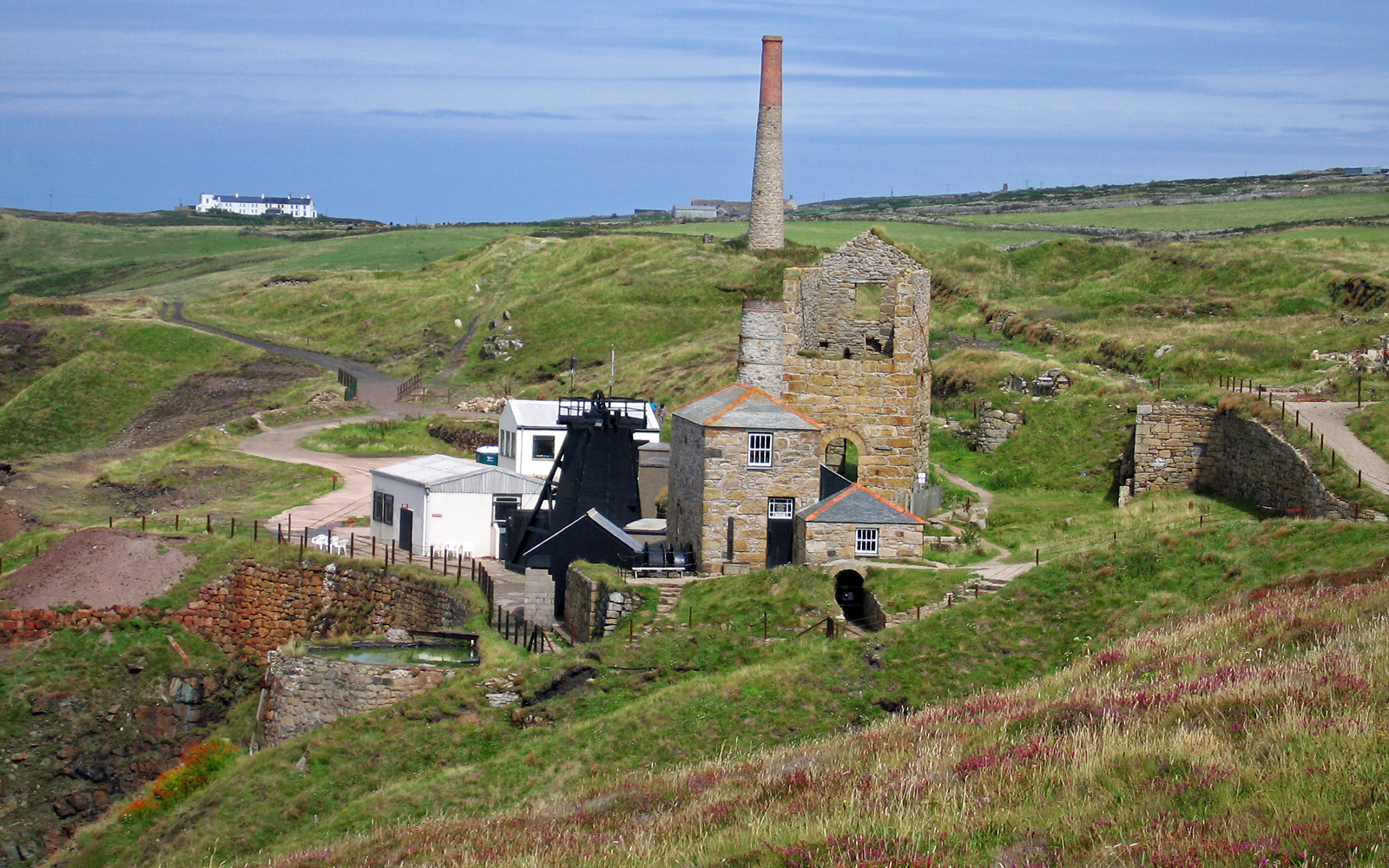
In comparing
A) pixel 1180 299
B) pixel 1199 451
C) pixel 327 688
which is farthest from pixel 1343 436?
pixel 1180 299

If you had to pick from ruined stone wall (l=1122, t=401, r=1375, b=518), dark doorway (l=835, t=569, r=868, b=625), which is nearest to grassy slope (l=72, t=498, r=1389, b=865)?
dark doorway (l=835, t=569, r=868, b=625)

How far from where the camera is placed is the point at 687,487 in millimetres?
31109

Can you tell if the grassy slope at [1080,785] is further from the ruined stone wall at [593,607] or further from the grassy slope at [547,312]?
the grassy slope at [547,312]

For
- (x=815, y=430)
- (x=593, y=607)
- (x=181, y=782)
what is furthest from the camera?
(x=815, y=430)

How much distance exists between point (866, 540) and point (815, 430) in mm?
3043

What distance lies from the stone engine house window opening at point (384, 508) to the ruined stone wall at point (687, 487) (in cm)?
1160

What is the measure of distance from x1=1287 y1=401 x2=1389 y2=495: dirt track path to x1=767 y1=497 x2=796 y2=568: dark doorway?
1085 centimetres

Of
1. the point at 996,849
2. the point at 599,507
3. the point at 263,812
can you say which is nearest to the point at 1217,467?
the point at 599,507

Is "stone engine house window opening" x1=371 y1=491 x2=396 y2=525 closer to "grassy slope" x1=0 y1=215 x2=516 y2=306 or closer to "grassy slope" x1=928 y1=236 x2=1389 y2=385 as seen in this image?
"grassy slope" x1=928 y1=236 x2=1389 y2=385

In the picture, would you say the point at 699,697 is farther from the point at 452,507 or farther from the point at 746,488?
the point at 452,507

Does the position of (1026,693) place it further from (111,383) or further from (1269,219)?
(1269,219)

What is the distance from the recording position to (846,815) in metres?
11.9

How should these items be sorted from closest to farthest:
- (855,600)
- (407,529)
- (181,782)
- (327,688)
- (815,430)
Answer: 1. (855,600)
2. (181,782)
3. (327,688)
4. (815,430)
5. (407,529)

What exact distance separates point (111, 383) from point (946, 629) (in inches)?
2969
